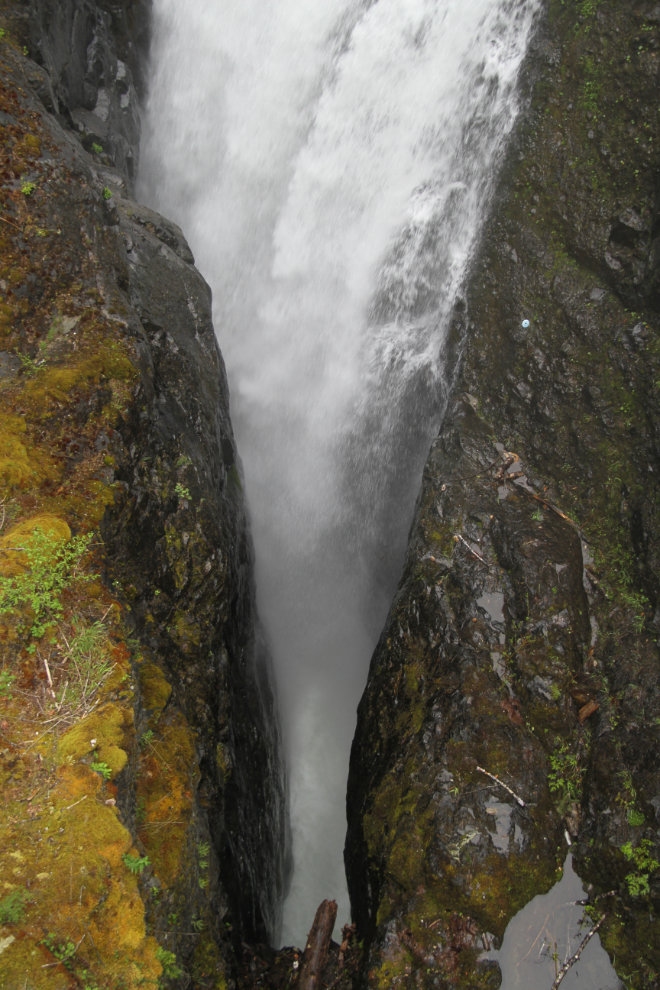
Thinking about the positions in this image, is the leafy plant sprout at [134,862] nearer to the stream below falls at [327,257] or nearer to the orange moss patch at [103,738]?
the orange moss patch at [103,738]

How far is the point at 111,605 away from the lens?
4996 mm

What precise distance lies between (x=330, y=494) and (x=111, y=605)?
705 cm

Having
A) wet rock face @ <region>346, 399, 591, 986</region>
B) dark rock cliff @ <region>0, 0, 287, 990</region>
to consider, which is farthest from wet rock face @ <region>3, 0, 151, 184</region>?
Result: wet rock face @ <region>346, 399, 591, 986</region>

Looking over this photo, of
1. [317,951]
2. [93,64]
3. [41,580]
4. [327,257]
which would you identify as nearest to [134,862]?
[41,580]

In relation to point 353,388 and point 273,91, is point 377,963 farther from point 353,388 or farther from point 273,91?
point 273,91

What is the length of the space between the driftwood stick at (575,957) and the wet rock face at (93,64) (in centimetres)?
1093

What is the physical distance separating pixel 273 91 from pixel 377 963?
570 inches

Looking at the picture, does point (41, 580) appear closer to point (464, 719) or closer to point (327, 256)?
point (464, 719)

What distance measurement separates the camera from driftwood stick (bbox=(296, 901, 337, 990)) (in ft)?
18.9

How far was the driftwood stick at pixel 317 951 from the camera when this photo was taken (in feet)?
18.9

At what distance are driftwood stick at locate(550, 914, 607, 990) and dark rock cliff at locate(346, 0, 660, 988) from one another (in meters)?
0.16

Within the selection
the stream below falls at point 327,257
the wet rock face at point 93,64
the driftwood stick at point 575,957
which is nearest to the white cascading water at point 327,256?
the stream below falls at point 327,257

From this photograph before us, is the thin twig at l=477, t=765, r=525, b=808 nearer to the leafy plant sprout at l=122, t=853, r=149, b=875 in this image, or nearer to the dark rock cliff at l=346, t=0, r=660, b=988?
the dark rock cliff at l=346, t=0, r=660, b=988

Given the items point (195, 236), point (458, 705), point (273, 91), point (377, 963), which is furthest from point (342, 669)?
point (273, 91)
